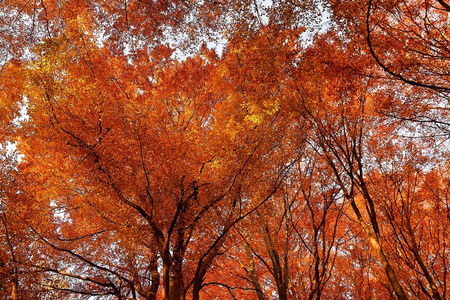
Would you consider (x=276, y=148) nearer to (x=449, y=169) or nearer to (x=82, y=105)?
(x=82, y=105)

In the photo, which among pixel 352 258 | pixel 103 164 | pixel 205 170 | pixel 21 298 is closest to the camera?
pixel 103 164

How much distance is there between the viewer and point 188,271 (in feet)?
20.7

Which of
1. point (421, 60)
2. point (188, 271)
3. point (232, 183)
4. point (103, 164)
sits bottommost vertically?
point (188, 271)

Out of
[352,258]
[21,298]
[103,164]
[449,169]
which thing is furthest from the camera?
[352,258]

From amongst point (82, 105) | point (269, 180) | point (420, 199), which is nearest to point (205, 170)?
point (269, 180)

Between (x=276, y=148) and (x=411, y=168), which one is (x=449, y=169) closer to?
(x=411, y=168)

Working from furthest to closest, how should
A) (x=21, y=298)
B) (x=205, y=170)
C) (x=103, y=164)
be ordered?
(x=21, y=298) → (x=205, y=170) → (x=103, y=164)

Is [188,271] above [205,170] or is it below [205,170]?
below

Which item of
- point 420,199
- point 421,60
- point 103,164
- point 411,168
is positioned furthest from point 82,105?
point 420,199

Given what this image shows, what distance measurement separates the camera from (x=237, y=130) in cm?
635

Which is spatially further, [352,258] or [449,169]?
[352,258]

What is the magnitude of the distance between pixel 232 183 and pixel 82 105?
3810 millimetres

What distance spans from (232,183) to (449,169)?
8.41 metres

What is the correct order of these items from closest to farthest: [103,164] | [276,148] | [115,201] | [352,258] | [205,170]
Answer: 1. [103,164]
2. [115,201]
3. [205,170]
4. [276,148]
5. [352,258]
